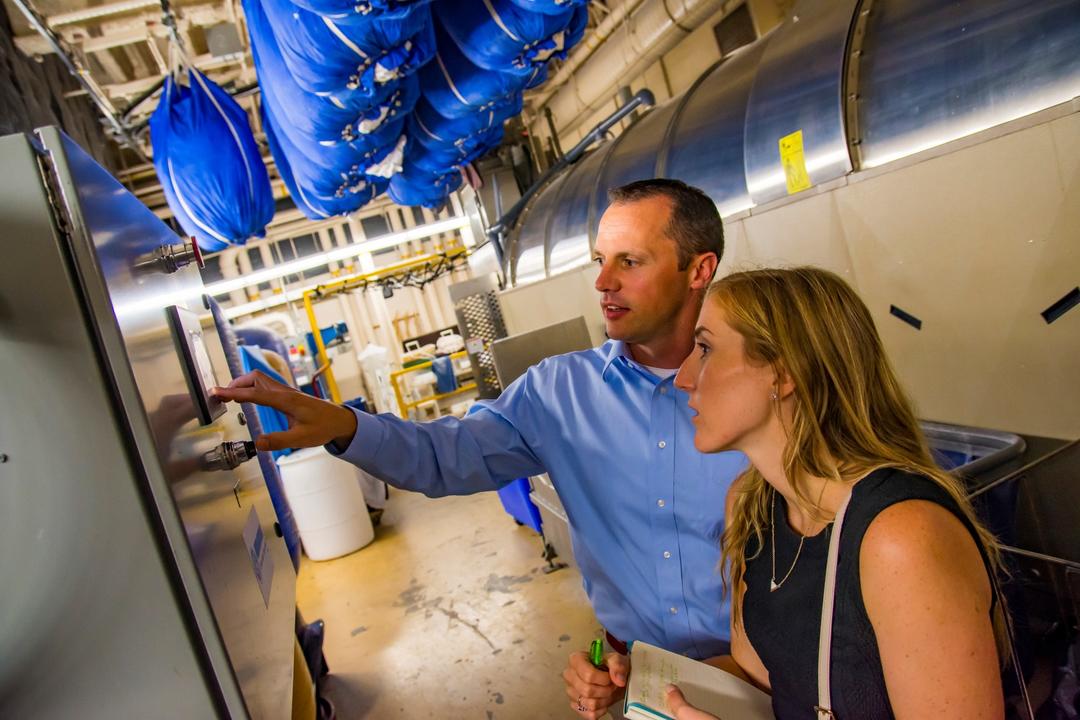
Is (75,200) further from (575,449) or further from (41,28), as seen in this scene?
(41,28)

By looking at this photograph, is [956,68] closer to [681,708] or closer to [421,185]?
[681,708]

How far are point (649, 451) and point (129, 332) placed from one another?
0.94 meters

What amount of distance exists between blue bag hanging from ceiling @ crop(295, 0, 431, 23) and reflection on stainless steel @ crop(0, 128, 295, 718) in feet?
3.65

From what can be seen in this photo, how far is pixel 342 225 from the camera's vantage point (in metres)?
9.84

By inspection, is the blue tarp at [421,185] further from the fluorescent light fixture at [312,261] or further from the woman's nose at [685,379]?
the woman's nose at [685,379]

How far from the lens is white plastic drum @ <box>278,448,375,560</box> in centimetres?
445

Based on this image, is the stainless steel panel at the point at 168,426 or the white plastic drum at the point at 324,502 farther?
the white plastic drum at the point at 324,502

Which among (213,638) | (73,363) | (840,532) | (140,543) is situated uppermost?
(73,363)

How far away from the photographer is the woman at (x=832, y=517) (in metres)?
0.74

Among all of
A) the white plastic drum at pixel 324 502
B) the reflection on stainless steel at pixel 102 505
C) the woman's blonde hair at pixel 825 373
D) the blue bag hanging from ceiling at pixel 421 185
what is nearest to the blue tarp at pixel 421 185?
the blue bag hanging from ceiling at pixel 421 185

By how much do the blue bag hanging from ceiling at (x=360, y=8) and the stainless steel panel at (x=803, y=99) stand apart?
113 centimetres

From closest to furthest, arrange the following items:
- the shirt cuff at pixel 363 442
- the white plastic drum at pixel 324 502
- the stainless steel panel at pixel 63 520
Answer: the stainless steel panel at pixel 63 520, the shirt cuff at pixel 363 442, the white plastic drum at pixel 324 502

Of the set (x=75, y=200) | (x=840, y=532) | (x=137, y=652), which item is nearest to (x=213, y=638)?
(x=137, y=652)

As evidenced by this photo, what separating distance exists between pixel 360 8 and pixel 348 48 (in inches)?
8.7
